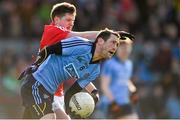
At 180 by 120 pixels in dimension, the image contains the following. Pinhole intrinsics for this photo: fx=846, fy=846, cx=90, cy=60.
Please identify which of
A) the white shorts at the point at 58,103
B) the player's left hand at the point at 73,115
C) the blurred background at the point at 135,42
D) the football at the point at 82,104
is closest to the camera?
the football at the point at 82,104

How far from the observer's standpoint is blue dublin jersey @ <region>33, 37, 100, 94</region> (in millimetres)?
9148

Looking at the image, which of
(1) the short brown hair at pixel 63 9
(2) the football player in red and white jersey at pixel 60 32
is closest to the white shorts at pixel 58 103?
(2) the football player in red and white jersey at pixel 60 32

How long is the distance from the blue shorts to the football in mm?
262

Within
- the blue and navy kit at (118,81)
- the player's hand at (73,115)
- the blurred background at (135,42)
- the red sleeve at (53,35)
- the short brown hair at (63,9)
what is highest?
the short brown hair at (63,9)

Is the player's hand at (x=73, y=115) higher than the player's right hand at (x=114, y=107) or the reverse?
higher

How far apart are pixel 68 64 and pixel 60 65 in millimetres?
90

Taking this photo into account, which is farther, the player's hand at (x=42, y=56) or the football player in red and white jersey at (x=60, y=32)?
the football player in red and white jersey at (x=60, y=32)

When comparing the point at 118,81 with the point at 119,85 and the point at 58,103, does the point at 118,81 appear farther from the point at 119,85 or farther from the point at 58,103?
the point at 58,103

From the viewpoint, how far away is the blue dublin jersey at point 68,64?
30.0 feet

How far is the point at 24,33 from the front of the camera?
728 inches

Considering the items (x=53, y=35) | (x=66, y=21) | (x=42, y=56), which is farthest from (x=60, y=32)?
(x=42, y=56)

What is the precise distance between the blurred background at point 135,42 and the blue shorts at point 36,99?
6226mm

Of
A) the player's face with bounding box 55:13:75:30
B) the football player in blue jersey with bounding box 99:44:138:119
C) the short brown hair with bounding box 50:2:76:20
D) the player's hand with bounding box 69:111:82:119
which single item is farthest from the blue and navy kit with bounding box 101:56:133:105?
the player's hand with bounding box 69:111:82:119

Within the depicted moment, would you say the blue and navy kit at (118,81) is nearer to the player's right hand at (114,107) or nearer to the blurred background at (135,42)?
the player's right hand at (114,107)
